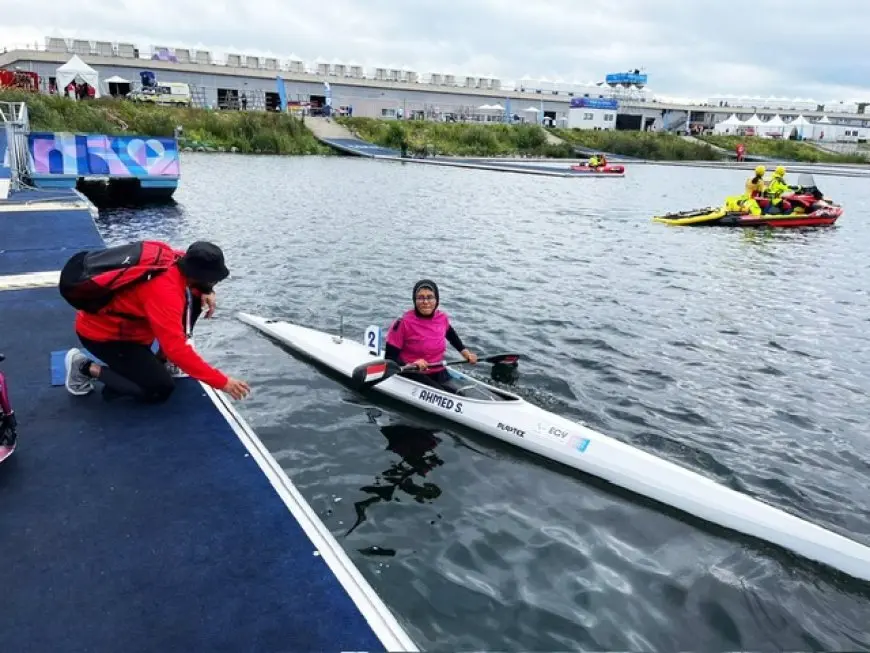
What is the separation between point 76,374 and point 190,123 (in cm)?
5477

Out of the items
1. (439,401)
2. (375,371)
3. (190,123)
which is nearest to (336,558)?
(375,371)

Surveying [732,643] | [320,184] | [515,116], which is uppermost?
[515,116]

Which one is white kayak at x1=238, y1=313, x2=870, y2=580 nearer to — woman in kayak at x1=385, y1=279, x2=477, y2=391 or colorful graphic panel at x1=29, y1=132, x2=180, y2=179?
woman in kayak at x1=385, y1=279, x2=477, y2=391

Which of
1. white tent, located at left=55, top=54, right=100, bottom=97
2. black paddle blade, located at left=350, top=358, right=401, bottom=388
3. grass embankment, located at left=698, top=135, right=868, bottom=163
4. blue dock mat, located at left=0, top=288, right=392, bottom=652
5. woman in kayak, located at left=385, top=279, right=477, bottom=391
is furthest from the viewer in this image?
grass embankment, located at left=698, top=135, right=868, bottom=163

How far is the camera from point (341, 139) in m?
61.8

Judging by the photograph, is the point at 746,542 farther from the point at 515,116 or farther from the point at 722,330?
the point at 515,116

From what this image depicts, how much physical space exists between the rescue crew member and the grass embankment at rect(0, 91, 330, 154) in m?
44.5

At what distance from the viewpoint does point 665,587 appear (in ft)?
17.9

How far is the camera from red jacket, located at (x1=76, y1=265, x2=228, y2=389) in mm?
5109

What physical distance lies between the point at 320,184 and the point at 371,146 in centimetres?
2693

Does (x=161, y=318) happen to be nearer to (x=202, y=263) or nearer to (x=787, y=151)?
(x=202, y=263)

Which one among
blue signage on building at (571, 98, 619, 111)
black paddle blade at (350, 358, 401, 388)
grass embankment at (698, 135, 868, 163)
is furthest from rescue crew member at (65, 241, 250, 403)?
blue signage on building at (571, 98, 619, 111)

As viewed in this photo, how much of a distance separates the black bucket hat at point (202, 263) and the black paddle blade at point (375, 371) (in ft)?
10.2

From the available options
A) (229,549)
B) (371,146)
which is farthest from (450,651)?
(371,146)
